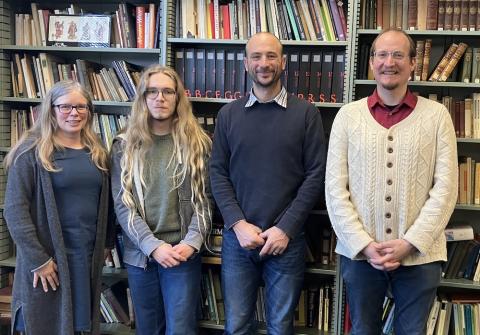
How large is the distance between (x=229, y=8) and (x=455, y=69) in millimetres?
1259

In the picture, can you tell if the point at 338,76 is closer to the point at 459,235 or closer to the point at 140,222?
the point at 459,235

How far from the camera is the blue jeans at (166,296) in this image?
2.12 meters

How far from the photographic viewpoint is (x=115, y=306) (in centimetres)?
273

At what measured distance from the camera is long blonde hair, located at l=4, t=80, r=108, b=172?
1990 mm

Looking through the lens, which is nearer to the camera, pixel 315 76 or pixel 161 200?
pixel 161 200

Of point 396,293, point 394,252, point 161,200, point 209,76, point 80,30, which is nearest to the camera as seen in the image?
point 394,252

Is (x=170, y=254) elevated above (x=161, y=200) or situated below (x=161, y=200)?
below

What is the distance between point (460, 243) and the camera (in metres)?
2.45

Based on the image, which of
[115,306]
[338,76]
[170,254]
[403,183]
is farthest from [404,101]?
[115,306]

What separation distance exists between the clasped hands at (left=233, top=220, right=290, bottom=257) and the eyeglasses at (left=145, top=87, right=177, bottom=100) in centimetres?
67

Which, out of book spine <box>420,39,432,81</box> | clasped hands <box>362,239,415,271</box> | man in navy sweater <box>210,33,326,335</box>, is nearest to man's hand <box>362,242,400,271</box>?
clasped hands <box>362,239,415,271</box>

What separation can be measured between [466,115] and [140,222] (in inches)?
68.3

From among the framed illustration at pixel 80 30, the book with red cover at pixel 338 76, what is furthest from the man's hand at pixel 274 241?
the framed illustration at pixel 80 30

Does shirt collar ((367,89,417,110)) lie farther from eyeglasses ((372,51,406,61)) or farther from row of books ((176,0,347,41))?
row of books ((176,0,347,41))
